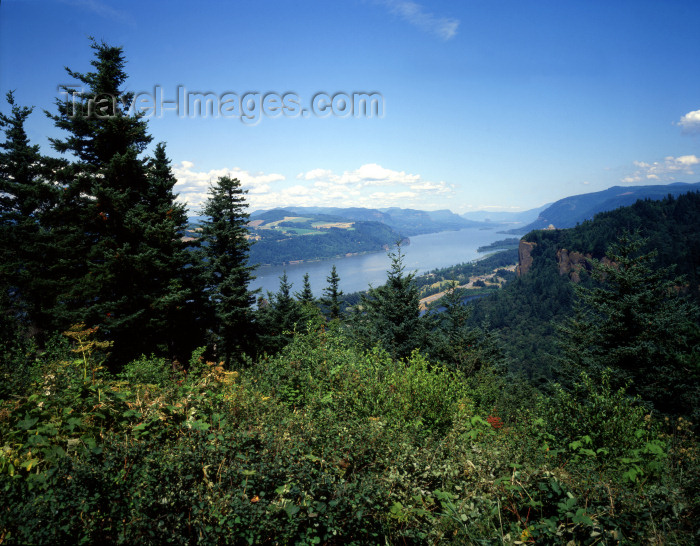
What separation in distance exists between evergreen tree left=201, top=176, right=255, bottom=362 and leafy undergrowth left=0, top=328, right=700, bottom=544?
14.6 meters

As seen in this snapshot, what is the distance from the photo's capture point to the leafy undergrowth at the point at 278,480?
8.62ft

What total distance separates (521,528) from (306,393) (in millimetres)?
4179

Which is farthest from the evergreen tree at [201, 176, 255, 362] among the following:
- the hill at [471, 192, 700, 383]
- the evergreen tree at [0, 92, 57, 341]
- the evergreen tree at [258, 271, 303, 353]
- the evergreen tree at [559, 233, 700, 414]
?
the hill at [471, 192, 700, 383]

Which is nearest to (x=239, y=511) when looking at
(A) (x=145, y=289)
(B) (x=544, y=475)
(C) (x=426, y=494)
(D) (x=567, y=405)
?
(C) (x=426, y=494)

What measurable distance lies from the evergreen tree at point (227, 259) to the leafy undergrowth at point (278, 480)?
14.6 meters

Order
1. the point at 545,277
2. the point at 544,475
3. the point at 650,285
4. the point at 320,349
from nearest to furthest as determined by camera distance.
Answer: the point at 544,475 < the point at 320,349 < the point at 650,285 < the point at 545,277

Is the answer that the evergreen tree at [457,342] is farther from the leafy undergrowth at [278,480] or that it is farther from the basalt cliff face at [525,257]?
the basalt cliff face at [525,257]

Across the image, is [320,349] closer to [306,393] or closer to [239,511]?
[306,393]

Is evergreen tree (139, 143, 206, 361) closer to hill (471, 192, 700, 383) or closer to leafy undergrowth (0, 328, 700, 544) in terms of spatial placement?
leafy undergrowth (0, 328, 700, 544)

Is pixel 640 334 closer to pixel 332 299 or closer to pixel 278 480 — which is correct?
pixel 278 480

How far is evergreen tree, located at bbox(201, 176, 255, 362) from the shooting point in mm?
19703

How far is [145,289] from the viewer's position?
14.3 meters

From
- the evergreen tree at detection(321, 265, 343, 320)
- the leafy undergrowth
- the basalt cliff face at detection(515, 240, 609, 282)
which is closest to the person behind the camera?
the leafy undergrowth

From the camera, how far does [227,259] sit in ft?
67.7
